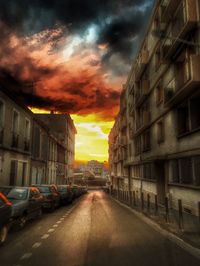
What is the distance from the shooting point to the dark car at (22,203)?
10844mm

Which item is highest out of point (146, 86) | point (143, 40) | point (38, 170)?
point (143, 40)

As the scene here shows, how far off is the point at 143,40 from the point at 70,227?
22.4m

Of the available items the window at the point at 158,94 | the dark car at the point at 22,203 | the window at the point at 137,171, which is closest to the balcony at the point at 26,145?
the window at the point at 158,94

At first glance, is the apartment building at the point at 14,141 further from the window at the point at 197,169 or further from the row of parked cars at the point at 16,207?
the window at the point at 197,169

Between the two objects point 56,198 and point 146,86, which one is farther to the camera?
point 146,86

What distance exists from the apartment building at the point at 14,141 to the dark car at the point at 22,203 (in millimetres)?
8281

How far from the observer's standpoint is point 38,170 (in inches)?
1303

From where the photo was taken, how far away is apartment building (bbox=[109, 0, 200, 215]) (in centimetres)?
1498

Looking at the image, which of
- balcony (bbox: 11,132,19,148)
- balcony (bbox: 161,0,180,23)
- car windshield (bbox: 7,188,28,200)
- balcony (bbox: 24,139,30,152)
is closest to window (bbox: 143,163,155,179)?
balcony (bbox: 24,139,30,152)

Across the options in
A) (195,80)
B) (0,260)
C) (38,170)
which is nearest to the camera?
(0,260)

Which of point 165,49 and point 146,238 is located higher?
point 165,49

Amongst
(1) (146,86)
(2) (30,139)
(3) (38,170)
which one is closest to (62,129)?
(3) (38,170)

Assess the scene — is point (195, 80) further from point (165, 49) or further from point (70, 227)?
point (70, 227)

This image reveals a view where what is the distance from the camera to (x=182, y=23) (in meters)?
16.6
